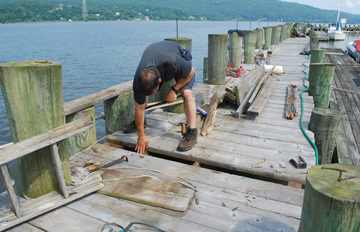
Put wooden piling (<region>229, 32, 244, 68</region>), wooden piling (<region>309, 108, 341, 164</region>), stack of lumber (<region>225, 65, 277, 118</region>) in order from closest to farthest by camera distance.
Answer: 1. wooden piling (<region>309, 108, 341, 164</region>)
2. stack of lumber (<region>225, 65, 277, 118</region>)
3. wooden piling (<region>229, 32, 244, 68</region>)

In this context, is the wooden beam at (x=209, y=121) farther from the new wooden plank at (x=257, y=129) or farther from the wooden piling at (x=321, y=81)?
the wooden piling at (x=321, y=81)

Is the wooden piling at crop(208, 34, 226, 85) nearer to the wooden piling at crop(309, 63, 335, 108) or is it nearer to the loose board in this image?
the wooden piling at crop(309, 63, 335, 108)

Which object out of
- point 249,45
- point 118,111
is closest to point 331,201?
point 118,111

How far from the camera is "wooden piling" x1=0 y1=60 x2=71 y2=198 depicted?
2.32 meters

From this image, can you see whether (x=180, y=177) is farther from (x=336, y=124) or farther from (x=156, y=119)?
(x=336, y=124)

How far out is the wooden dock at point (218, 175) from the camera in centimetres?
245

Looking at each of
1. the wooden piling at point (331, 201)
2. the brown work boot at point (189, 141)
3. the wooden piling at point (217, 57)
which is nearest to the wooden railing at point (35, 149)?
the brown work boot at point (189, 141)

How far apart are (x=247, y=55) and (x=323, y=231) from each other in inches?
368

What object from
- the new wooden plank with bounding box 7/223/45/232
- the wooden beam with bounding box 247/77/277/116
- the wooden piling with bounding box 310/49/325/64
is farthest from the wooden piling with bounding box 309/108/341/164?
the wooden piling with bounding box 310/49/325/64

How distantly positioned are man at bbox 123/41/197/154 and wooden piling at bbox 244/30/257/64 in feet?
21.7

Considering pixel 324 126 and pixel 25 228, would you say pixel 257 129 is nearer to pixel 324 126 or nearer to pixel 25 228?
pixel 324 126

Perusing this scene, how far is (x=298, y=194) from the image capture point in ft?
9.30

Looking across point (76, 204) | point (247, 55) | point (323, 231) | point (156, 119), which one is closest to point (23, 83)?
point (76, 204)

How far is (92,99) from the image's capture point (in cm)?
386
